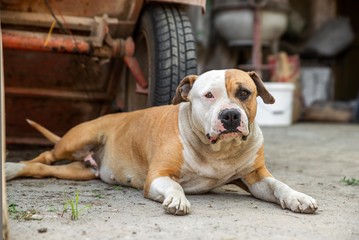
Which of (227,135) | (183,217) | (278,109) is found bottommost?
(278,109)

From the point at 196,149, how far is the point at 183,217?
22.6 inches

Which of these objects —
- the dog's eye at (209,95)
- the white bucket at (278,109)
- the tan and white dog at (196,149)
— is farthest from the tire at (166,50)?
the white bucket at (278,109)

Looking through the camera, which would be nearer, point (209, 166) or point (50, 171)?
point (209, 166)

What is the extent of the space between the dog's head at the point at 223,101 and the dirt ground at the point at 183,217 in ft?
1.15

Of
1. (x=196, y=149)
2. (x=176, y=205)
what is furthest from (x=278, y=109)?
(x=176, y=205)

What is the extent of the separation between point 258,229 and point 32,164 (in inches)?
67.2

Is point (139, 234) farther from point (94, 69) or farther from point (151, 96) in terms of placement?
point (94, 69)

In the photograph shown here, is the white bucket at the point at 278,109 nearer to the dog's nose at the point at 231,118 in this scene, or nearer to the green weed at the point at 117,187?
the green weed at the point at 117,187

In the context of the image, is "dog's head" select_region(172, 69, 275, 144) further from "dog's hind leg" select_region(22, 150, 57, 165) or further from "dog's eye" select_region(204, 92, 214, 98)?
"dog's hind leg" select_region(22, 150, 57, 165)

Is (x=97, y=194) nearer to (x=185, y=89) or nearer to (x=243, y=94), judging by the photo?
(x=185, y=89)

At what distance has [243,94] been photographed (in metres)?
2.99

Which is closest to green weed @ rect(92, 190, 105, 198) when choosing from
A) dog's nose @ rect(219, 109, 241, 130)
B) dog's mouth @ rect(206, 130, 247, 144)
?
dog's mouth @ rect(206, 130, 247, 144)

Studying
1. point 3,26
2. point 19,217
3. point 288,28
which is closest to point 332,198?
point 19,217

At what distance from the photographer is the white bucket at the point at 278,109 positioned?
8.12 metres
